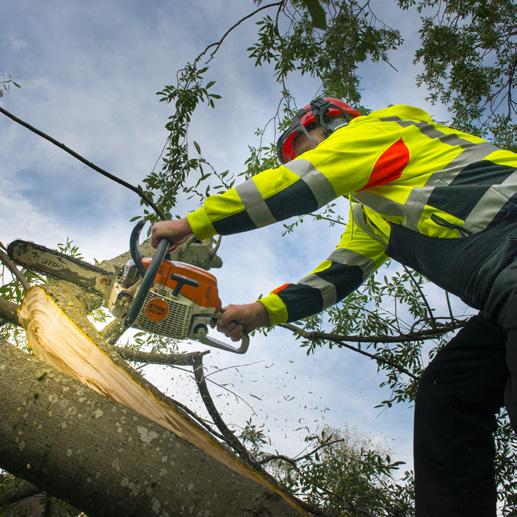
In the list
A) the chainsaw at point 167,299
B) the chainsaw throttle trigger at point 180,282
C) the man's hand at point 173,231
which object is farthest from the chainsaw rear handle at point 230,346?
the man's hand at point 173,231

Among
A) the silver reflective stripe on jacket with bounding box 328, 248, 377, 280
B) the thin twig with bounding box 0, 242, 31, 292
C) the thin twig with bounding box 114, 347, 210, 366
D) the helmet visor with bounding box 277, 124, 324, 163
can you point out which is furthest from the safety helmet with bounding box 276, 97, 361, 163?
the thin twig with bounding box 114, 347, 210, 366

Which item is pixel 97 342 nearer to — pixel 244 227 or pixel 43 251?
pixel 43 251

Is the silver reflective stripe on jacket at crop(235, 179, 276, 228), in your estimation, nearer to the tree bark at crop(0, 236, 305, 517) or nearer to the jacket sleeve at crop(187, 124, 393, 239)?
the jacket sleeve at crop(187, 124, 393, 239)

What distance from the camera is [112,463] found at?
4.39 ft

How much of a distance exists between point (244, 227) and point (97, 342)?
1.06 meters

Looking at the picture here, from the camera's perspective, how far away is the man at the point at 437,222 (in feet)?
5.49

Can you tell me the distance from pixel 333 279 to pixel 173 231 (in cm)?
99

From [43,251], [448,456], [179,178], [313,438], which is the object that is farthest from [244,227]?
[313,438]

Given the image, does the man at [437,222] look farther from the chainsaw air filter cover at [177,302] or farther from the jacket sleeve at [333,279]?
the jacket sleeve at [333,279]

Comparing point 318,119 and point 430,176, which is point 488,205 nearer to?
point 430,176

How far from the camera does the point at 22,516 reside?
3.90 meters

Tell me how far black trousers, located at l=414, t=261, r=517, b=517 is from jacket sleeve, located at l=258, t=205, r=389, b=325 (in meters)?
0.69

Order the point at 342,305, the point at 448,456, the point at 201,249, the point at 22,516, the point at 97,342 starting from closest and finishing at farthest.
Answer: the point at 448,456 → the point at 97,342 → the point at 22,516 → the point at 201,249 → the point at 342,305

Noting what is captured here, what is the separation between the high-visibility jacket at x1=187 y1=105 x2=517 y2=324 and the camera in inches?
67.1
